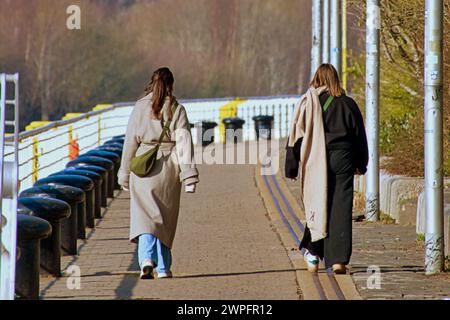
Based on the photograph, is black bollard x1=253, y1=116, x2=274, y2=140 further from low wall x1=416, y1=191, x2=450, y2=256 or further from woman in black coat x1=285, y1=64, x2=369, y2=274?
woman in black coat x1=285, y1=64, x2=369, y2=274

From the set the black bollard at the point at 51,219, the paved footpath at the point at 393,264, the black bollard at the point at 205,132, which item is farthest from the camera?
the black bollard at the point at 205,132

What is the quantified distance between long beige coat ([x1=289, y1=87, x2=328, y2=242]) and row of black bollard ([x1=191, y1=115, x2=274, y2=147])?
19648 millimetres

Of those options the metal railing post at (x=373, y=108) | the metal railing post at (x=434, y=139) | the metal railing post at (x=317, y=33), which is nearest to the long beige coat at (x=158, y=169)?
the metal railing post at (x=434, y=139)

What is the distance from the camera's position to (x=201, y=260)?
513 inches

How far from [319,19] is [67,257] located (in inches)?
563

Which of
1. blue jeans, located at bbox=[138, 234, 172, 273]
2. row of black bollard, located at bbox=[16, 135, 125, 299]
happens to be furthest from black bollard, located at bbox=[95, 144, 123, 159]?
blue jeans, located at bbox=[138, 234, 172, 273]

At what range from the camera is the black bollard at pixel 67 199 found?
12.7 m

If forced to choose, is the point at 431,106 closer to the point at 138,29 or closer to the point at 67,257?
the point at 67,257

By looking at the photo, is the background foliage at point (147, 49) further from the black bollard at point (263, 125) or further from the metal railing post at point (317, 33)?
the metal railing post at point (317, 33)

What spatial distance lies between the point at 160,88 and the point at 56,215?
4.67 ft

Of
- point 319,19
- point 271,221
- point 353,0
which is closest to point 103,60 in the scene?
point 319,19

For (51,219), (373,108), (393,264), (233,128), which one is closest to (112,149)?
(373,108)
